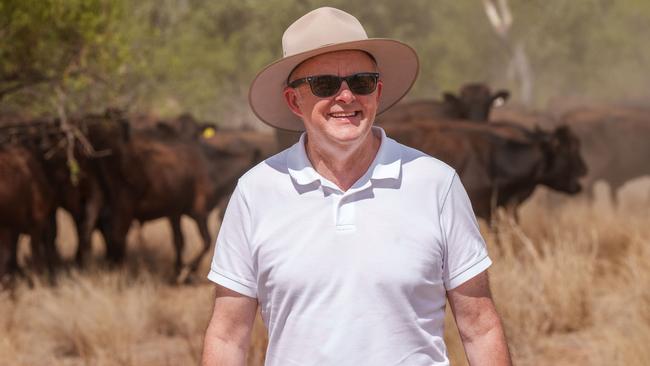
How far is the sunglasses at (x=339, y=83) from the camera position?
3.05m

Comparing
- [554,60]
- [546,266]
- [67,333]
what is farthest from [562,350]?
[554,60]

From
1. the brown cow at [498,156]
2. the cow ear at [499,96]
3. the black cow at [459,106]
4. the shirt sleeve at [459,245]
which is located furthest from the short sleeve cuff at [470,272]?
the cow ear at [499,96]

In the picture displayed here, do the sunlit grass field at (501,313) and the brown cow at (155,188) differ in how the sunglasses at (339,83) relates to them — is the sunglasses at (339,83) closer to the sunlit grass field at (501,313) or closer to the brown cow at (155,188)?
the sunlit grass field at (501,313)

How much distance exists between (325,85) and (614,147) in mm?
18060

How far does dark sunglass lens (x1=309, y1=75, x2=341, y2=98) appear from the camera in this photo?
3.05 metres

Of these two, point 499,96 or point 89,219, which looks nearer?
point 89,219

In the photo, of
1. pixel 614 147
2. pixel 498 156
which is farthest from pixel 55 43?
pixel 614 147

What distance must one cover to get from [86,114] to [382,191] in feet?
29.3

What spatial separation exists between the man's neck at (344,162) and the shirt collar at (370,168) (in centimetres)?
3

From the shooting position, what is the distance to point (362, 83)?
10.1 ft

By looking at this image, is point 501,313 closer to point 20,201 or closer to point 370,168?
point 20,201

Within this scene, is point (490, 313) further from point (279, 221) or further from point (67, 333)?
point (67, 333)

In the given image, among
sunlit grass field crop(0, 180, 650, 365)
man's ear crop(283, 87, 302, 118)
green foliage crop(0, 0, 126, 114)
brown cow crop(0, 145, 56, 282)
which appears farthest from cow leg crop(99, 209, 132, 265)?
man's ear crop(283, 87, 302, 118)

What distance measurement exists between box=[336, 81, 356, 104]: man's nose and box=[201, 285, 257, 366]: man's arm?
1.94ft
